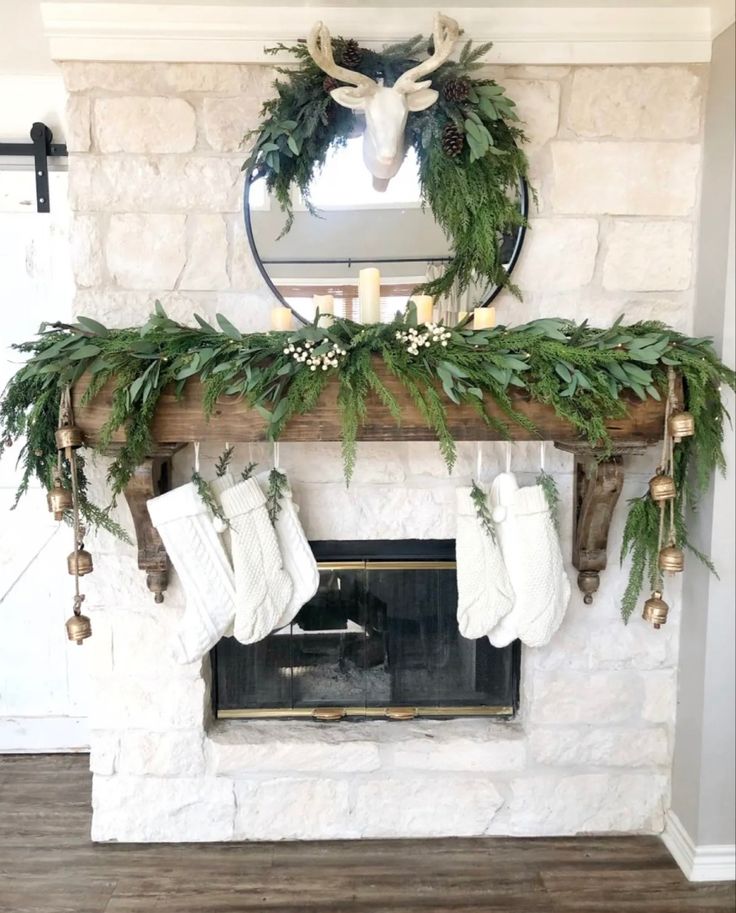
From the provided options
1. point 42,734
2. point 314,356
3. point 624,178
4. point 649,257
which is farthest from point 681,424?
point 42,734

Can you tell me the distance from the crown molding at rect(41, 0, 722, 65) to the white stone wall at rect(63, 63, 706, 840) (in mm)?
40

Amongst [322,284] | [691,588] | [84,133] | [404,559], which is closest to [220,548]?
[404,559]

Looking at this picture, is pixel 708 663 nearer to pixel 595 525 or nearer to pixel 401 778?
pixel 595 525

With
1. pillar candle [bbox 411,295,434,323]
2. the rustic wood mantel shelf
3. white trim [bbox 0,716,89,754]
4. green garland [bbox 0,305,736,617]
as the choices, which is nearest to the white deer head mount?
pillar candle [bbox 411,295,434,323]

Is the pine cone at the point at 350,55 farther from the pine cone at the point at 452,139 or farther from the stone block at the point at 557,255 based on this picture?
the stone block at the point at 557,255

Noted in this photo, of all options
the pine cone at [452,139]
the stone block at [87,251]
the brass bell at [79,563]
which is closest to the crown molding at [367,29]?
the pine cone at [452,139]

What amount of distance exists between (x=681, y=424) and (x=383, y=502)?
76 centimetres

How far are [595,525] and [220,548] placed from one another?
941mm

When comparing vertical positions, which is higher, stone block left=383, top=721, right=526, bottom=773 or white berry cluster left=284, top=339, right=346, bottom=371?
white berry cluster left=284, top=339, right=346, bottom=371

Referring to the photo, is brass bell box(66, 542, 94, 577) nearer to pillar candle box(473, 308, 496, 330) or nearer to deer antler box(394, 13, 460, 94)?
pillar candle box(473, 308, 496, 330)

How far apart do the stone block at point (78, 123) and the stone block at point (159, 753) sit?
59.9 inches

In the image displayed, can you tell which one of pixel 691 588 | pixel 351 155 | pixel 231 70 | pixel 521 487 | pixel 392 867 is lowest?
pixel 392 867

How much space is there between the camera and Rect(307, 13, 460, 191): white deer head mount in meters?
1.59

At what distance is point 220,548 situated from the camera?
1754 millimetres
